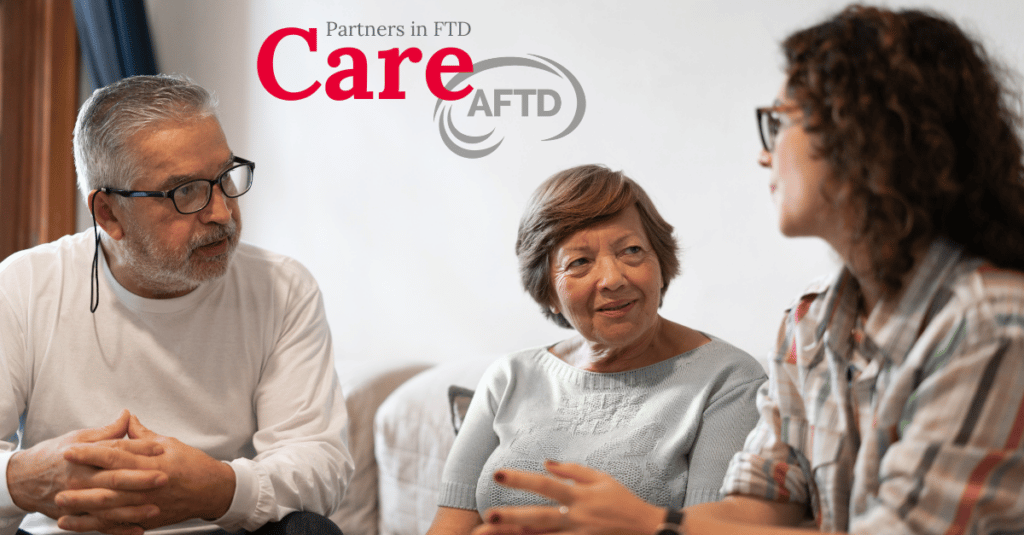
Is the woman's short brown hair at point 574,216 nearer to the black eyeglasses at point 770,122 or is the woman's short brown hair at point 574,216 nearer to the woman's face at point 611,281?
the woman's face at point 611,281

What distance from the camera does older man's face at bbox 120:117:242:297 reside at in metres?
1.62

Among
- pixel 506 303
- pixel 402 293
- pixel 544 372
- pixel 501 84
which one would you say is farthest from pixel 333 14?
pixel 544 372

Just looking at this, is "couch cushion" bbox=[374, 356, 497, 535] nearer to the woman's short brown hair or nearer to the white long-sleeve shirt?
the white long-sleeve shirt

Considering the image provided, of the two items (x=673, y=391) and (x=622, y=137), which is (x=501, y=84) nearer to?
(x=622, y=137)

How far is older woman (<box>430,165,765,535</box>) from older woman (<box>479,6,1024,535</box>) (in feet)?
1.55

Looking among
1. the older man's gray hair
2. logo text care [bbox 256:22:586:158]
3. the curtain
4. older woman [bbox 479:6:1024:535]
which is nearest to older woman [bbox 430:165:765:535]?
older woman [bbox 479:6:1024:535]

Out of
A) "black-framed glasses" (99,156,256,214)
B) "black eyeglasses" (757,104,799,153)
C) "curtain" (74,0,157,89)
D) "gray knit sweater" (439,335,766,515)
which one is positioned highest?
"curtain" (74,0,157,89)

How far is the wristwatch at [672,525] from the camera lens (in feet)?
3.43

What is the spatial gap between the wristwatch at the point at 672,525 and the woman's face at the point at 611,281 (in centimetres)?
65

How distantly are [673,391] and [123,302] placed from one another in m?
1.14

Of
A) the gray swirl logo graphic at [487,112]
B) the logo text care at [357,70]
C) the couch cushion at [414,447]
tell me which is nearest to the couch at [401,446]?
the couch cushion at [414,447]

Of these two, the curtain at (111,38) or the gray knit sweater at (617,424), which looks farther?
the curtain at (111,38)

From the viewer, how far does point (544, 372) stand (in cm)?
184

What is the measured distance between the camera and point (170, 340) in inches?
68.5
